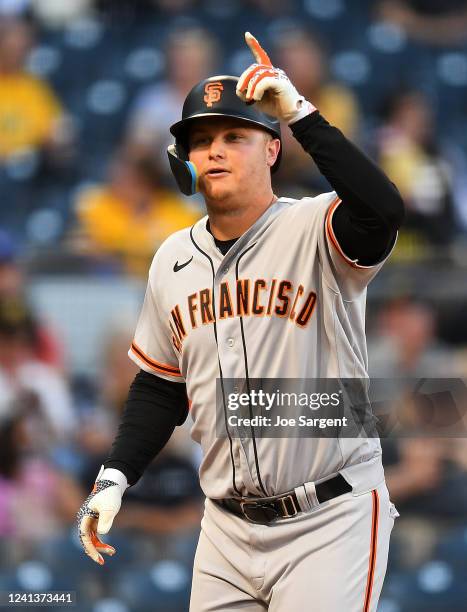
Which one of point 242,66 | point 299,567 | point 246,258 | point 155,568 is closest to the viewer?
point 299,567

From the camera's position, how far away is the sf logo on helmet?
2484 millimetres

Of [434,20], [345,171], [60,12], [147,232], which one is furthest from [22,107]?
[345,171]

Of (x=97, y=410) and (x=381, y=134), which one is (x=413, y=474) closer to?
(x=97, y=410)

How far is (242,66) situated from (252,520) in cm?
400

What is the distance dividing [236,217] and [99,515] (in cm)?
80

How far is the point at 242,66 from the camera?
19.5 ft

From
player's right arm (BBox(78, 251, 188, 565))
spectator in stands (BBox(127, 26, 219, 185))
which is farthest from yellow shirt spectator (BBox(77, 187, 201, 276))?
player's right arm (BBox(78, 251, 188, 565))

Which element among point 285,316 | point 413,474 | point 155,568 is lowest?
point 155,568

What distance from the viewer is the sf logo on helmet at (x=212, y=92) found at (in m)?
2.48

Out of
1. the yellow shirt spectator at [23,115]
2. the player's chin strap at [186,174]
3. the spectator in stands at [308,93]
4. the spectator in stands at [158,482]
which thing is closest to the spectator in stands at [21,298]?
the spectator in stands at [158,482]

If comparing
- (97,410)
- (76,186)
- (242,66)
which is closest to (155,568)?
(97,410)

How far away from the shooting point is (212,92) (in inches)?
98.4

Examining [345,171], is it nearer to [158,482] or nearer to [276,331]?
[276,331]

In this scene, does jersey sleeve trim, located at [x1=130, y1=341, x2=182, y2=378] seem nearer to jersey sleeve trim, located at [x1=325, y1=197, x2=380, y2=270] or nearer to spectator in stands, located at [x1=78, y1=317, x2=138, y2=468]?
jersey sleeve trim, located at [x1=325, y1=197, x2=380, y2=270]
